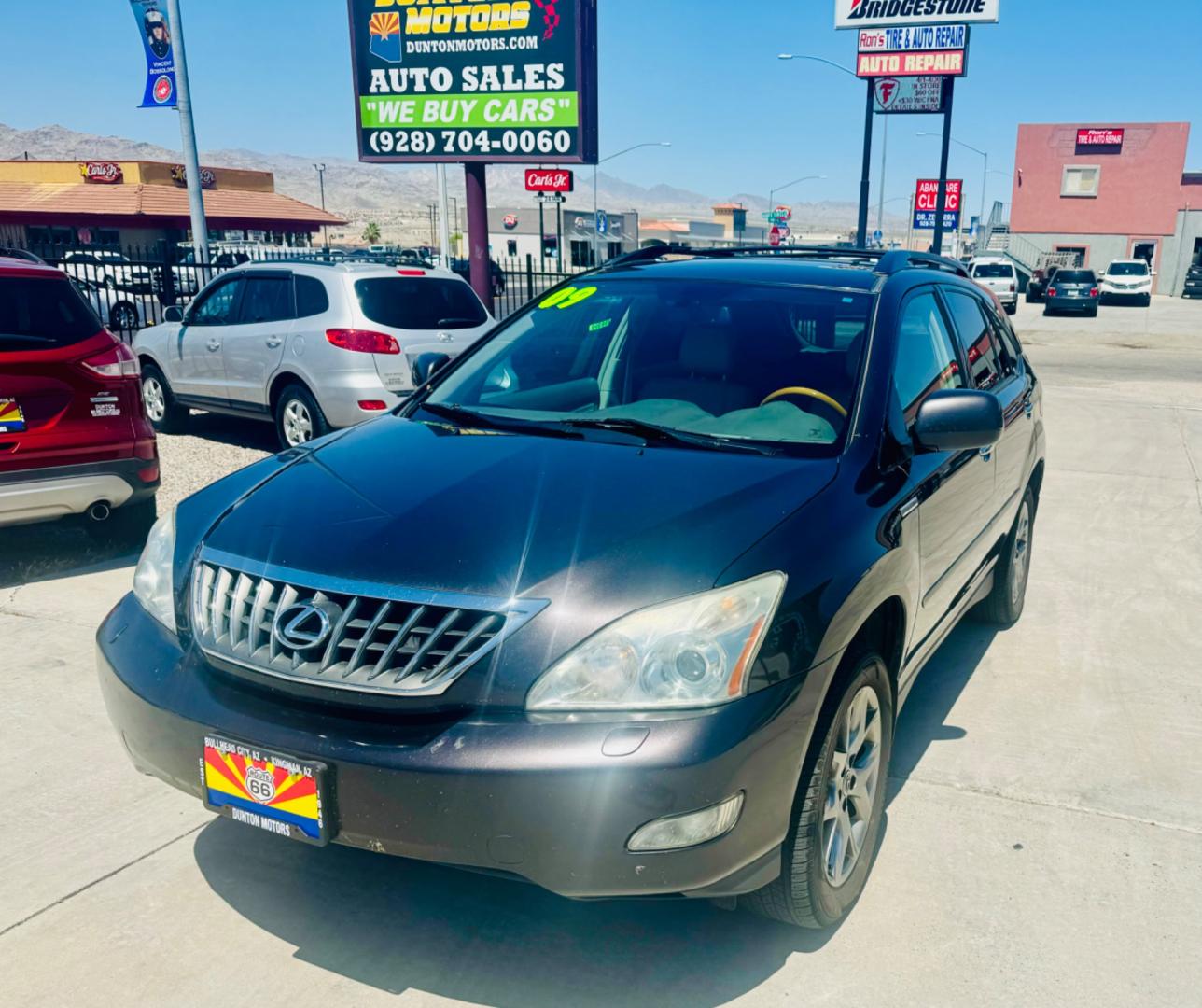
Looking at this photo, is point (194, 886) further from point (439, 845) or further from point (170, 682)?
point (439, 845)

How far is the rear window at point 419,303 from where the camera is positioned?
28.1 feet

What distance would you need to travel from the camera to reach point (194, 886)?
303cm

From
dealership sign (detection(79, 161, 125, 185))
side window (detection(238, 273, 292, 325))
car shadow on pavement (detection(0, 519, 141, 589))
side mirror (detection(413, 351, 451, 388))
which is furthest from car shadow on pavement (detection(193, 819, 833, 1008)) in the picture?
dealership sign (detection(79, 161, 125, 185))

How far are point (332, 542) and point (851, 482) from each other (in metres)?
1.40

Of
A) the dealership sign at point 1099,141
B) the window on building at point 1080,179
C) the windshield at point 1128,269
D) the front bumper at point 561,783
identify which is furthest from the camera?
the window on building at point 1080,179

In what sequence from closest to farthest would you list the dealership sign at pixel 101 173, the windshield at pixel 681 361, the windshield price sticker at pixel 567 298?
1. the windshield at pixel 681 361
2. the windshield price sticker at pixel 567 298
3. the dealership sign at pixel 101 173

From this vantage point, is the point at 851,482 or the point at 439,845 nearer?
the point at 439,845

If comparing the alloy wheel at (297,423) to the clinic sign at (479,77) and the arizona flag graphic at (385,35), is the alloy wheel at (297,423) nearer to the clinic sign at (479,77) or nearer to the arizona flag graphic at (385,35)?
the clinic sign at (479,77)

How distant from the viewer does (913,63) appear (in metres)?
28.5

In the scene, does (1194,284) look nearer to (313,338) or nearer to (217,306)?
(217,306)

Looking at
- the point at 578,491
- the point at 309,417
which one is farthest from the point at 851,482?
the point at 309,417

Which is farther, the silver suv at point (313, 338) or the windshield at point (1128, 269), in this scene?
the windshield at point (1128, 269)

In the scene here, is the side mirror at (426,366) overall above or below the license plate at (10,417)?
above

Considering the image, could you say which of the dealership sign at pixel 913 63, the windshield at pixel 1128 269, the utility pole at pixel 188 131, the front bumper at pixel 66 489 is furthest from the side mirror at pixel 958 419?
the windshield at pixel 1128 269
